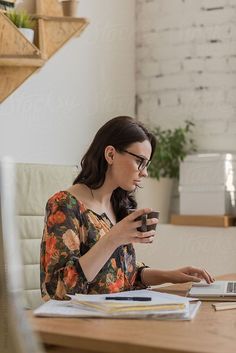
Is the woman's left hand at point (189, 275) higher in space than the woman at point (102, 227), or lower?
lower

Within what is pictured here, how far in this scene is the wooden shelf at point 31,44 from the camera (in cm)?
286

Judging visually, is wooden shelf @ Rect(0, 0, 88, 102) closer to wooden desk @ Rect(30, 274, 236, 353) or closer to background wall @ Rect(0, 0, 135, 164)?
background wall @ Rect(0, 0, 135, 164)

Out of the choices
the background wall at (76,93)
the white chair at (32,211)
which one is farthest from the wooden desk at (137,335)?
the background wall at (76,93)

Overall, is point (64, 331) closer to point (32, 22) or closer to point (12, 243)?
point (12, 243)

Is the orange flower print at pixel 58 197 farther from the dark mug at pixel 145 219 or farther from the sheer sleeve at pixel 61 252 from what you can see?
the dark mug at pixel 145 219

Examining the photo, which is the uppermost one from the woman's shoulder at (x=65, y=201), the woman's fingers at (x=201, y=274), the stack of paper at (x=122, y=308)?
the woman's shoulder at (x=65, y=201)

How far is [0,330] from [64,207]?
1.33m

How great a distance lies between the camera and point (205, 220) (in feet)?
12.2

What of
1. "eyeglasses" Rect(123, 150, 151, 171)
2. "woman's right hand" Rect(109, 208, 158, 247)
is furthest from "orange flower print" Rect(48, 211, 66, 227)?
"eyeglasses" Rect(123, 150, 151, 171)

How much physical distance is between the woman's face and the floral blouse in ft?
0.43

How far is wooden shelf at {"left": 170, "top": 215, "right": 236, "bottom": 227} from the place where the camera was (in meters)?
3.68

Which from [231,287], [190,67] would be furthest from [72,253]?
[190,67]

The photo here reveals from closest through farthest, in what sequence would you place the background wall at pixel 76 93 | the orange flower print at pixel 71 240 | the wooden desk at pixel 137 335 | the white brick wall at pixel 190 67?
the wooden desk at pixel 137 335 → the orange flower print at pixel 71 240 → the background wall at pixel 76 93 → the white brick wall at pixel 190 67

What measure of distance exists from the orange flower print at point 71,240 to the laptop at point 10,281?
1235 mm
